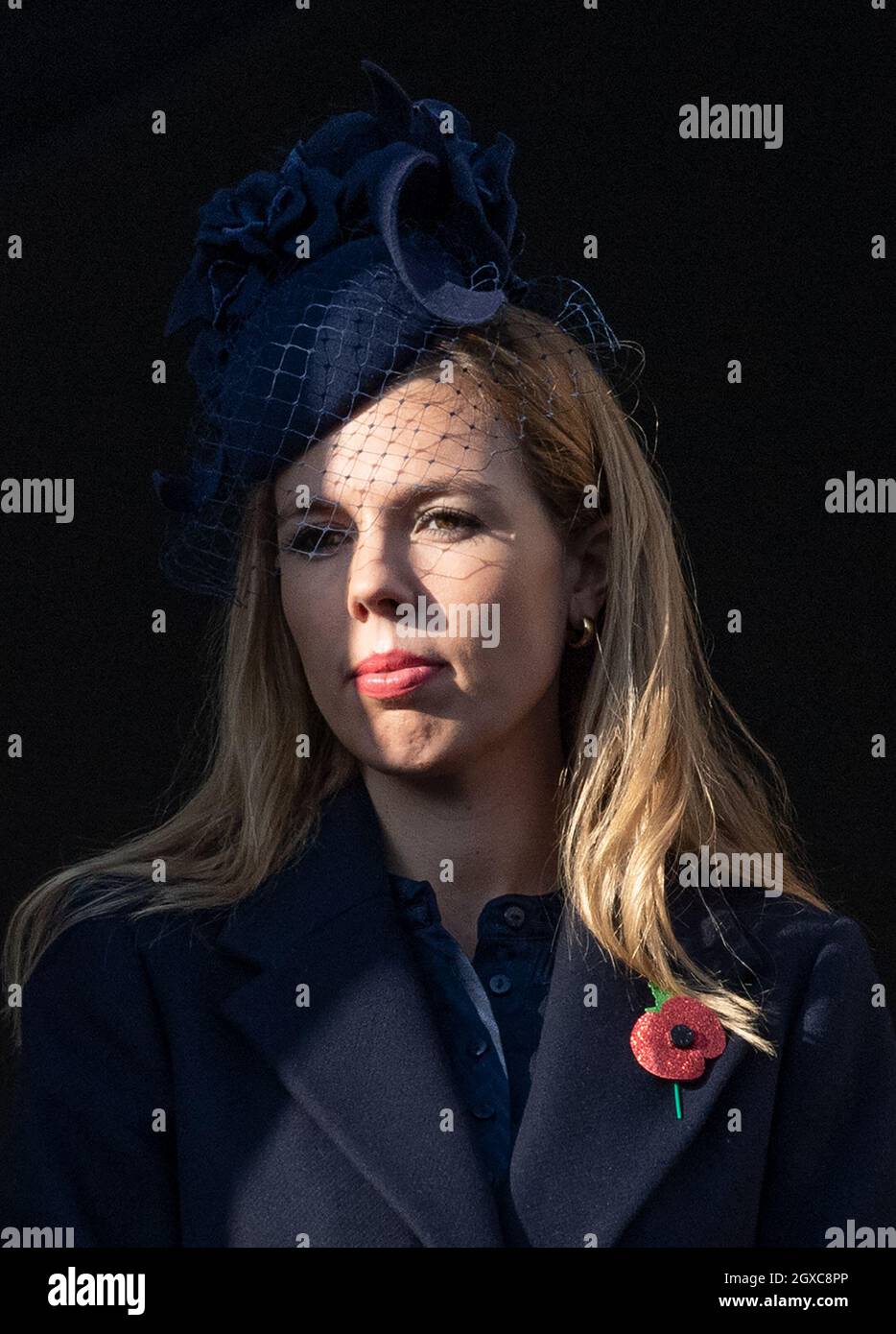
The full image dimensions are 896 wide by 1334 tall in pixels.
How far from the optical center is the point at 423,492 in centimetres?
304

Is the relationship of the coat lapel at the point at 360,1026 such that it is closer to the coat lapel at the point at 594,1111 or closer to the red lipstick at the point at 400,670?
the coat lapel at the point at 594,1111

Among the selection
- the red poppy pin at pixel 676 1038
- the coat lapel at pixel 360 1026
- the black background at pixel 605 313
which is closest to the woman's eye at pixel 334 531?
the coat lapel at pixel 360 1026

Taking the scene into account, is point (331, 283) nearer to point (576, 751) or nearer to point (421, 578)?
point (421, 578)

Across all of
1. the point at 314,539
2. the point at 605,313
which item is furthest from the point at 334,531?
the point at 605,313

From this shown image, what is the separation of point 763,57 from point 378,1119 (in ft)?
7.93

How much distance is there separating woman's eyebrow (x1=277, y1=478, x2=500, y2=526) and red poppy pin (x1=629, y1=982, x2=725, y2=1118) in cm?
77

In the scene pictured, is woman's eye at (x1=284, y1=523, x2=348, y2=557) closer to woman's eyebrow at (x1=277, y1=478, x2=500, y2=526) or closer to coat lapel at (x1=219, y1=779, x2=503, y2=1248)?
woman's eyebrow at (x1=277, y1=478, x2=500, y2=526)

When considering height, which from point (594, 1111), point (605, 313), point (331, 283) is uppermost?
point (605, 313)

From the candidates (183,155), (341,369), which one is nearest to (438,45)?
(183,155)

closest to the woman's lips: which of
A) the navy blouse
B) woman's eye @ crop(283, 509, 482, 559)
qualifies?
woman's eye @ crop(283, 509, 482, 559)

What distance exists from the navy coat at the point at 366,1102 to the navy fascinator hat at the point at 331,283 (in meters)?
0.60

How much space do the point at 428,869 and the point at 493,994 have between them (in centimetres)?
21

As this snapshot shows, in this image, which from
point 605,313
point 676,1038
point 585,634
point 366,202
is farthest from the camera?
point 605,313

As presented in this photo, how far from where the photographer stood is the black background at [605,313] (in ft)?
14.2
